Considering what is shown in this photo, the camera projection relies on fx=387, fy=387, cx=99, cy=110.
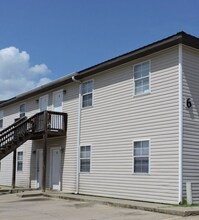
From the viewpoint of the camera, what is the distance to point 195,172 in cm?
1405

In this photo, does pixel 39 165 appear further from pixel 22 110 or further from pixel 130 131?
pixel 130 131

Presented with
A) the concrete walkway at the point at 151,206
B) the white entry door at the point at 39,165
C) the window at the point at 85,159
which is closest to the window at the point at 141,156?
the concrete walkway at the point at 151,206

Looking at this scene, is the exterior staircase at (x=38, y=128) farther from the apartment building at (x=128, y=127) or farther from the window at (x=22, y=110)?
the window at (x=22, y=110)

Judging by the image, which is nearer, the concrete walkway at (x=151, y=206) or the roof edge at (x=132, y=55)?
the concrete walkway at (x=151, y=206)

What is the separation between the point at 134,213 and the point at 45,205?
4.21m

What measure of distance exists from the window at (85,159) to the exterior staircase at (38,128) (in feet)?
6.37

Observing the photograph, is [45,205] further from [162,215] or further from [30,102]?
[30,102]

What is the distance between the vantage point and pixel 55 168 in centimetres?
2147

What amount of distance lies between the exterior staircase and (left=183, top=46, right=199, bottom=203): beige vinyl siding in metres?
8.12

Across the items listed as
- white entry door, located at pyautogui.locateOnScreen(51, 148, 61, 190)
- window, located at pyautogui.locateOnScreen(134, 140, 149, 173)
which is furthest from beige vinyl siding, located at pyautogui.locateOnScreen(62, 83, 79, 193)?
window, located at pyautogui.locateOnScreen(134, 140, 149, 173)

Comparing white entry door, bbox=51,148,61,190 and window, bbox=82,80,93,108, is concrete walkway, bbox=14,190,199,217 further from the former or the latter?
window, bbox=82,80,93,108

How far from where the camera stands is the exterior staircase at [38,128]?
20.2 meters

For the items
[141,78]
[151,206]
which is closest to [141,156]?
[151,206]

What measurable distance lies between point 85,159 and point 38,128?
3.58 meters
